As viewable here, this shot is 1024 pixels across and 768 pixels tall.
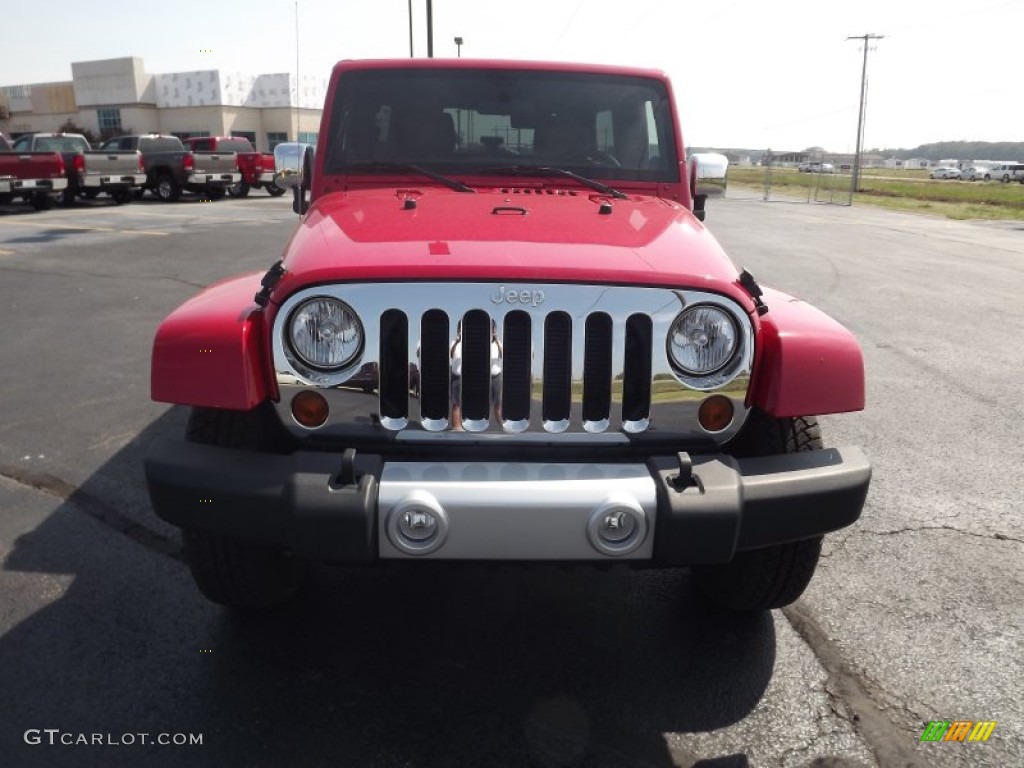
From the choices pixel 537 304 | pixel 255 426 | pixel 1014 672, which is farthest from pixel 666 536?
pixel 1014 672

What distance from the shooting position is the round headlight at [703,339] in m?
2.38

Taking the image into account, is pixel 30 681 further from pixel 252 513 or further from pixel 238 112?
pixel 238 112

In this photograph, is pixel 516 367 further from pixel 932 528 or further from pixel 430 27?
pixel 430 27

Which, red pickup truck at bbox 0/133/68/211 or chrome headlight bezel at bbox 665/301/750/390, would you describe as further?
red pickup truck at bbox 0/133/68/211

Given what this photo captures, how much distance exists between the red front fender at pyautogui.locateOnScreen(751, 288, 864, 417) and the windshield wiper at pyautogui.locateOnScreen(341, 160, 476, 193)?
152cm

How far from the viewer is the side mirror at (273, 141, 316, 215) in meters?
4.15

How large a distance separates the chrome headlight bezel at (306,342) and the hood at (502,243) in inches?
2.3

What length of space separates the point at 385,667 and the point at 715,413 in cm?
132

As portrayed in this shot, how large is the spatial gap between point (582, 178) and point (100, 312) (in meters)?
6.15

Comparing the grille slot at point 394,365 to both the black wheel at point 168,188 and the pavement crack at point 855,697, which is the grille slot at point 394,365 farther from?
the black wheel at point 168,188

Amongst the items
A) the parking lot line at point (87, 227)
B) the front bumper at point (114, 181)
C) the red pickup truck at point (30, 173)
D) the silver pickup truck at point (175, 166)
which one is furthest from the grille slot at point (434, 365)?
the silver pickup truck at point (175, 166)

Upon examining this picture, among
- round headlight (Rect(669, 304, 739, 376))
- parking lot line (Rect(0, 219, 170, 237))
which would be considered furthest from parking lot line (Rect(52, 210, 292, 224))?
round headlight (Rect(669, 304, 739, 376))

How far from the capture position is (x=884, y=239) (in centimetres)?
1764

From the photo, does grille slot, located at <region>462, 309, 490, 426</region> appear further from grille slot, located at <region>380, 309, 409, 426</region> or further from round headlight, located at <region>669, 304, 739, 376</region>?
round headlight, located at <region>669, 304, 739, 376</region>
